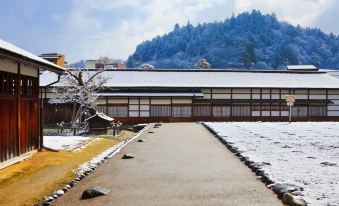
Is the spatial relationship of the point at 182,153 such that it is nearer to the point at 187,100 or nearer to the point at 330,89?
the point at 187,100

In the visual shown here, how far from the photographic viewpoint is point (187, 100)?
4075 centimetres

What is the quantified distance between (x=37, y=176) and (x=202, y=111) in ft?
104

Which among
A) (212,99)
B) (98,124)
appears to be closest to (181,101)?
(212,99)

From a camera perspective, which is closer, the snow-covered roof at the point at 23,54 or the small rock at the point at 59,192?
the small rock at the point at 59,192

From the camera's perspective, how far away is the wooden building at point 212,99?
132 ft

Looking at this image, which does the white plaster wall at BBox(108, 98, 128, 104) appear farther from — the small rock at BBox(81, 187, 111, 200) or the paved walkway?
the small rock at BBox(81, 187, 111, 200)

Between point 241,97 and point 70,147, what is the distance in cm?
2823

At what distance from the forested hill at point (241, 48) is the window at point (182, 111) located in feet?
389

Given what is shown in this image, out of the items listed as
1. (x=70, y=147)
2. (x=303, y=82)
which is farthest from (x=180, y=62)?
(x=70, y=147)

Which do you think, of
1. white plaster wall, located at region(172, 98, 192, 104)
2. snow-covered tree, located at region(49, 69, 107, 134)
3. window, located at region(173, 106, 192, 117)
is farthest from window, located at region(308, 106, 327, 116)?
snow-covered tree, located at region(49, 69, 107, 134)

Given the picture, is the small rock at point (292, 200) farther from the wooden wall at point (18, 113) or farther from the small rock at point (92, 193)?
the wooden wall at point (18, 113)

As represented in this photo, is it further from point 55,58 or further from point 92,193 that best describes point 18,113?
point 55,58

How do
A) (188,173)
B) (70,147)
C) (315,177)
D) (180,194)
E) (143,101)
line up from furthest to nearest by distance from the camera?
(143,101) → (70,147) → (188,173) → (315,177) → (180,194)

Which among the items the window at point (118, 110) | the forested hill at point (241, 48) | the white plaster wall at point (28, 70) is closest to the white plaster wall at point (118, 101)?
the window at point (118, 110)
